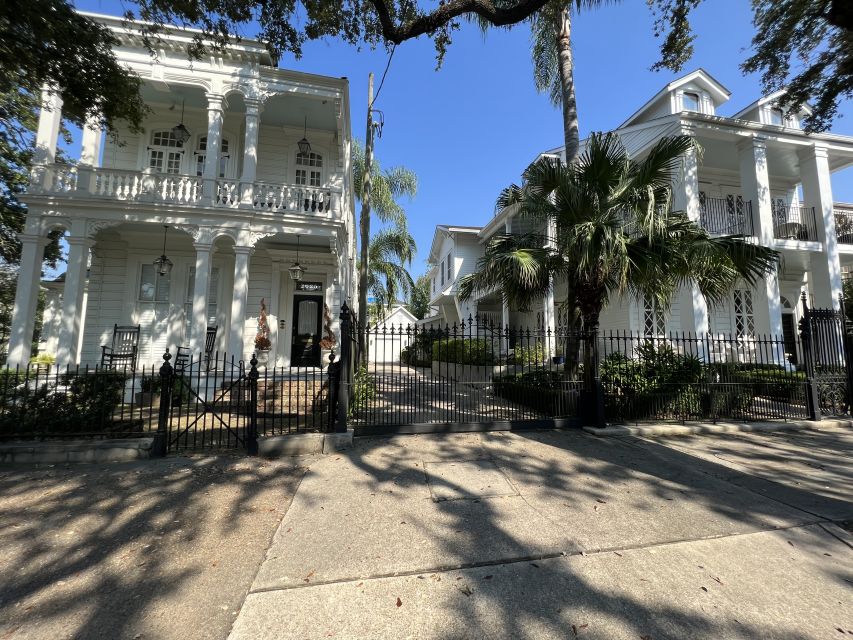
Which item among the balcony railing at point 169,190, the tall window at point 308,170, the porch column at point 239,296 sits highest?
the tall window at point 308,170

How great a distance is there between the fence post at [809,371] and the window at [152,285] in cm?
1620

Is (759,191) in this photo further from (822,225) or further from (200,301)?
(200,301)

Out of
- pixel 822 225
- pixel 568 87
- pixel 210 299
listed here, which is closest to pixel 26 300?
pixel 210 299

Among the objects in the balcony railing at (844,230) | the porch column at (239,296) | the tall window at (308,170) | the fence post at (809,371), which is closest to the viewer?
the fence post at (809,371)

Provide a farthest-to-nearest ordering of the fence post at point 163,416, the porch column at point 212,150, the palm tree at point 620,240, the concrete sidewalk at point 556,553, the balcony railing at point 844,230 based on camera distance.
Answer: the balcony railing at point 844,230, the porch column at point 212,150, the palm tree at point 620,240, the fence post at point 163,416, the concrete sidewalk at point 556,553

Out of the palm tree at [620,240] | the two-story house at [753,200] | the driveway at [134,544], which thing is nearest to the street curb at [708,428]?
the palm tree at [620,240]

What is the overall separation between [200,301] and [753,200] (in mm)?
16891

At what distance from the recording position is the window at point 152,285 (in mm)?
11000

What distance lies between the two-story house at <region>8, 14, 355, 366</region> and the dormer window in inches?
518

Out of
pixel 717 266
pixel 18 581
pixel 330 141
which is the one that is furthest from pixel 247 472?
pixel 330 141

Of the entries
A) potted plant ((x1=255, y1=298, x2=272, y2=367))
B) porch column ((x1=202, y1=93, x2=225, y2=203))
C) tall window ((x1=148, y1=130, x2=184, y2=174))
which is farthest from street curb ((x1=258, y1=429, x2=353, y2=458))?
tall window ((x1=148, y1=130, x2=184, y2=174))

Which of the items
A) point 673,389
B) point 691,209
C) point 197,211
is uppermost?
point 691,209

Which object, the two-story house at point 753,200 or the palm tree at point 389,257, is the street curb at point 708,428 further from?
the palm tree at point 389,257

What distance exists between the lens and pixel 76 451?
5227 mm
